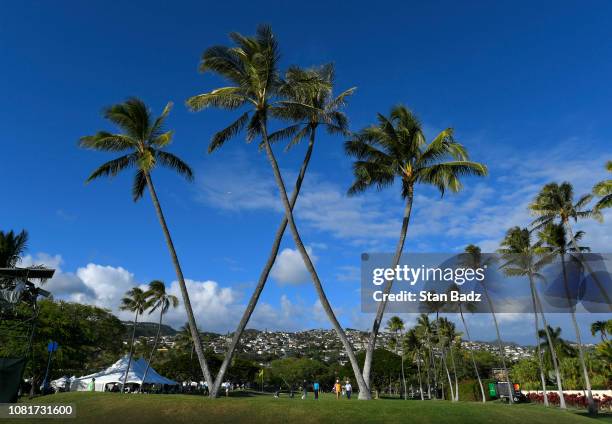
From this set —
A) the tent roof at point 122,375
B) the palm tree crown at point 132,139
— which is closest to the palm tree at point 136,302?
the tent roof at point 122,375

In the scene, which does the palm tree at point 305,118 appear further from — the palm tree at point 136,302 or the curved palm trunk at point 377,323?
the palm tree at point 136,302

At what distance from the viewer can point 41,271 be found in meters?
23.8

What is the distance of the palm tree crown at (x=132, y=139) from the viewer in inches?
984

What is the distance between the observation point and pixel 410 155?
25.3 meters

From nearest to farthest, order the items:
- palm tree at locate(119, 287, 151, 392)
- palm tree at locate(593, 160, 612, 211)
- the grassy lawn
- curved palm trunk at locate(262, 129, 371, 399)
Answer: the grassy lawn → curved palm trunk at locate(262, 129, 371, 399) → palm tree at locate(593, 160, 612, 211) → palm tree at locate(119, 287, 151, 392)

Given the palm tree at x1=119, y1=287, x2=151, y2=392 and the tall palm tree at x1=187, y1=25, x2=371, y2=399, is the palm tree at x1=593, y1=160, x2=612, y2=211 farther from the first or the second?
the palm tree at x1=119, y1=287, x2=151, y2=392

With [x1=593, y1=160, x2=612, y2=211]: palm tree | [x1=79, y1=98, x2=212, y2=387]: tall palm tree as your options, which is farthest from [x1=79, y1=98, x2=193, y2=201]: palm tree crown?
[x1=593, y1=160, x2=612, y2=211]: palm tree

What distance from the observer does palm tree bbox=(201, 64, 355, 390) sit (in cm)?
2233

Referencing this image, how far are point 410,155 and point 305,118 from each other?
607 cm

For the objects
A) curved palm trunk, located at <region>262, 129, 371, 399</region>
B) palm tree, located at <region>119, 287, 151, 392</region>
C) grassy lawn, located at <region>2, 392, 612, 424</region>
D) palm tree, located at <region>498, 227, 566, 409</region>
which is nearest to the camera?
grassy lawn, located at <region>2, 392, 612, 424</region>

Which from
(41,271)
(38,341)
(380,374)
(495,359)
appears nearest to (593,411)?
(41,271)

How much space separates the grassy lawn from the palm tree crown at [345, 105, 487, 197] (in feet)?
38.0

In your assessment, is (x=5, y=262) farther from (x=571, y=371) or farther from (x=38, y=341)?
(x=571, y=371)

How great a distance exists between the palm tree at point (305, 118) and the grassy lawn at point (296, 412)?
12.2 feet
